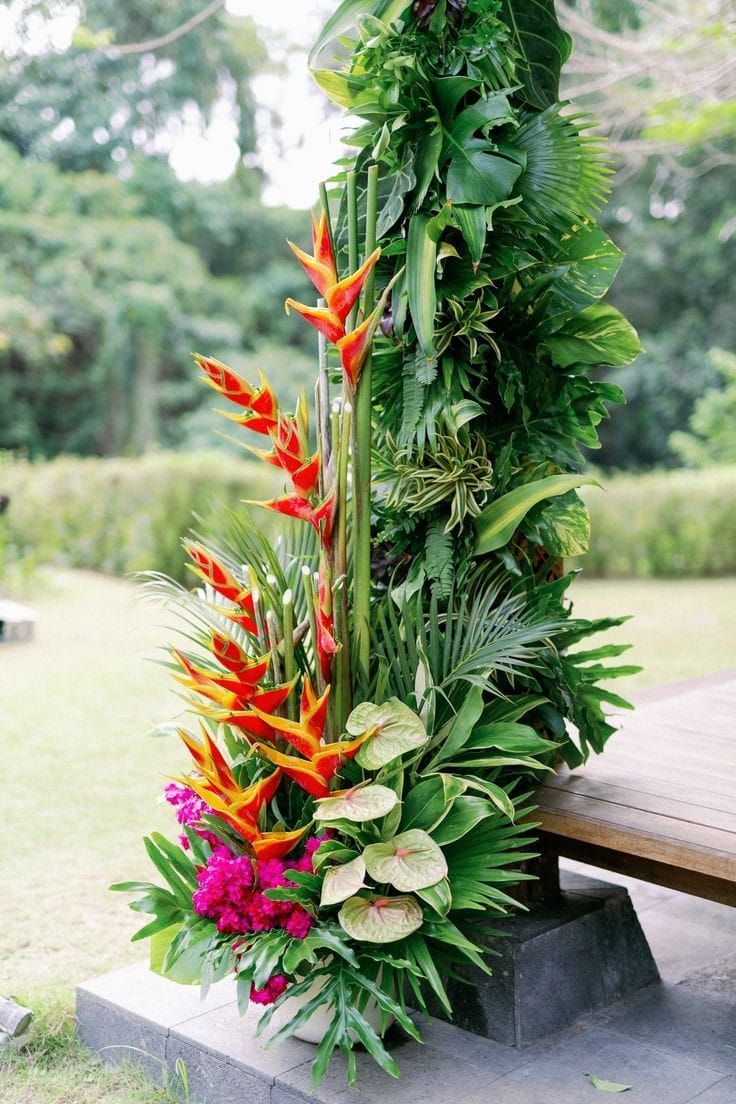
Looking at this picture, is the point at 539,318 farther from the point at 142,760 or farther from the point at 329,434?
the point at 142,760

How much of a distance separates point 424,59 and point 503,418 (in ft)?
2.34

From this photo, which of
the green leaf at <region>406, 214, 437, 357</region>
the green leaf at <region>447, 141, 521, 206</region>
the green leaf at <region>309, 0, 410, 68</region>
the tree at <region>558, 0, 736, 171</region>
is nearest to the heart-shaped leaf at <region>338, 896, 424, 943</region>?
the green leaf at <region>406, 214, 437, 357</region>

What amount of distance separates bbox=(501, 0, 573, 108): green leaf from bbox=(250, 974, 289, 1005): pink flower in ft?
5.82

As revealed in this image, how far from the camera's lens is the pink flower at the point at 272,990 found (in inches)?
78.0

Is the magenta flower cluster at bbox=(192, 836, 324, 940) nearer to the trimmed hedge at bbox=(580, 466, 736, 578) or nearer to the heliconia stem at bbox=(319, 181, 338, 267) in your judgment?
the heliconia stem at bbox=(319, 181, 338, 267)

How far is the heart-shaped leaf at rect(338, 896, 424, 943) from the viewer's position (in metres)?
1.92

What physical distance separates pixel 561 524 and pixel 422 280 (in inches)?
23.0

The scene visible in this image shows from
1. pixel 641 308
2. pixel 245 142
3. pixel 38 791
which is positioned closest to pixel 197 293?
pixel 245 142

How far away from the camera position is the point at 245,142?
15883 millimetres

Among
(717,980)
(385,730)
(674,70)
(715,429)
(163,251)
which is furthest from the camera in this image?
(163,251)

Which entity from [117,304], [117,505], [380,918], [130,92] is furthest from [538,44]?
[130,92]

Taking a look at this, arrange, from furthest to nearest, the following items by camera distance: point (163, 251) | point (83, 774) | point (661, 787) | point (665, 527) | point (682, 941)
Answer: point (163, 251), point (665, 527), point (83, 774), point (682, 941), point (661, 787)

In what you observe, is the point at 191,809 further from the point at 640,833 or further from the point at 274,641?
the point at 640,833

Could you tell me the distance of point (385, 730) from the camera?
204 centimetres
